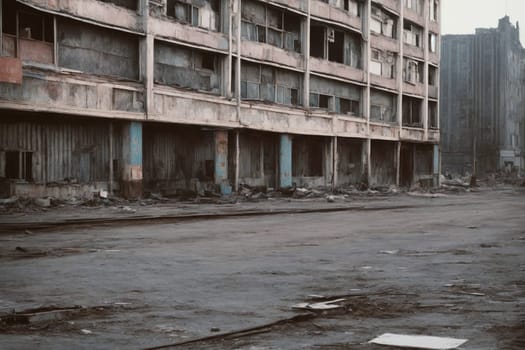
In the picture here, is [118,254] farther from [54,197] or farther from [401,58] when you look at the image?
[401,58]

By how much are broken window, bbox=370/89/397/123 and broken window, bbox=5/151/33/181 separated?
26851 mm

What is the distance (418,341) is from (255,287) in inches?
122

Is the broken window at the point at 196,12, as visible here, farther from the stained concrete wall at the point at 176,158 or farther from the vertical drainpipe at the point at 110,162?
the vertical drainpipe at the point at 110,162

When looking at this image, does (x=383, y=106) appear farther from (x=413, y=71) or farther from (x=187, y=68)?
(x=187, y=68)

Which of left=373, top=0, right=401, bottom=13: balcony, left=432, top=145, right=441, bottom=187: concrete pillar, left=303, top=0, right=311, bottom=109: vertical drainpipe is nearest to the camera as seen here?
left=303, top=0, right=311, bottom=109: vertical drainpipe

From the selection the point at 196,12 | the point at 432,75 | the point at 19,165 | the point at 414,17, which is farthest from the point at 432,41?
the point at 19,165

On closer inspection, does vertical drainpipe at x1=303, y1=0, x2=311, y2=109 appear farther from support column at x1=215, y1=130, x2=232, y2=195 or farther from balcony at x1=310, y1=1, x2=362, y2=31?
support column at x1=215, y1=130, x2=232, y2=195

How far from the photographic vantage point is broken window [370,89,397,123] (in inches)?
1929

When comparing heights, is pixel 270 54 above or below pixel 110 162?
above

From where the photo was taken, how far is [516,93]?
297ft

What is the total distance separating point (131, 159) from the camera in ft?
94.4

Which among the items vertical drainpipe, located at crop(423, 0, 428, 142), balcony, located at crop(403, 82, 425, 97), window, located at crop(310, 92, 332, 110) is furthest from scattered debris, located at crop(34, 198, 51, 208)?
vertical drainpipe, located at crop(423, 0, 428, 142)

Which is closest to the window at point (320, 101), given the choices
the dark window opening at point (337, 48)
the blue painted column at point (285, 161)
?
the dark window opening at point (337, 48)

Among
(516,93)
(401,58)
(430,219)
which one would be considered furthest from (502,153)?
(430,219)
